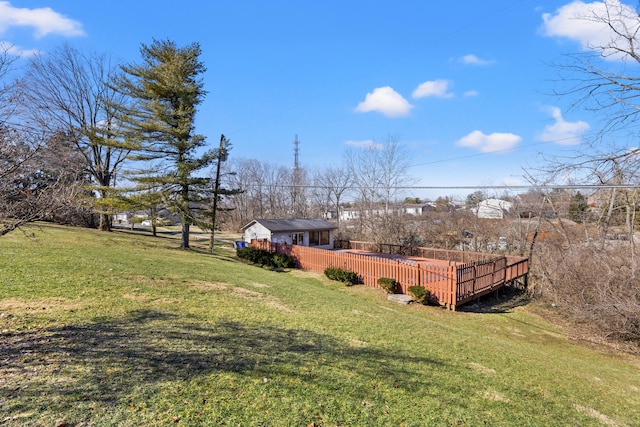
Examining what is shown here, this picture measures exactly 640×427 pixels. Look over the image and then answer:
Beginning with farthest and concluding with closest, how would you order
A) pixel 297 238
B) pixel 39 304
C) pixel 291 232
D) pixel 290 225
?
pixel 297 238, pixel 290 225, pixel 291 232, pixel 39 304

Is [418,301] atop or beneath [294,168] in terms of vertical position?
beneath

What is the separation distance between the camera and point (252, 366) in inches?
165

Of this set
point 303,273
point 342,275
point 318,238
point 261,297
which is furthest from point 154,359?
point 318,238

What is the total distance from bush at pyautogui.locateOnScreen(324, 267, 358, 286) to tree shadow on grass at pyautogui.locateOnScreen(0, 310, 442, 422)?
28.1ft

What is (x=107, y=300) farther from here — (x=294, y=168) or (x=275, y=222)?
(x=294, y=168)

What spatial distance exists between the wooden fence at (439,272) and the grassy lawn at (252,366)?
139 inches

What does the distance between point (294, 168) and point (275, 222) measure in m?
28.5

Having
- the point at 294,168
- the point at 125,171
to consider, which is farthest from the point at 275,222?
the point at 294,168

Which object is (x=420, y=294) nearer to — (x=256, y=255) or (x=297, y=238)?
(x=256, y=255)

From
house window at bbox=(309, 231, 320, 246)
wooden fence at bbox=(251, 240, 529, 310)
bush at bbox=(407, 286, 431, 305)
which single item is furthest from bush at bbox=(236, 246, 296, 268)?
bush at bbox=(407, 286, 431, 305)

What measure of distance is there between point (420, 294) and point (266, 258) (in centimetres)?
1000

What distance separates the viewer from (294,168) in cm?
5075

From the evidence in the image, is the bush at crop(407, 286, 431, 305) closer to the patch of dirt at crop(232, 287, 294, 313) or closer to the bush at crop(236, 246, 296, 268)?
the patch of dirt at crop(232, 287, 294, 313)

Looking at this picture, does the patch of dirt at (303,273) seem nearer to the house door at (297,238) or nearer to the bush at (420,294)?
the bush at (420,294)
